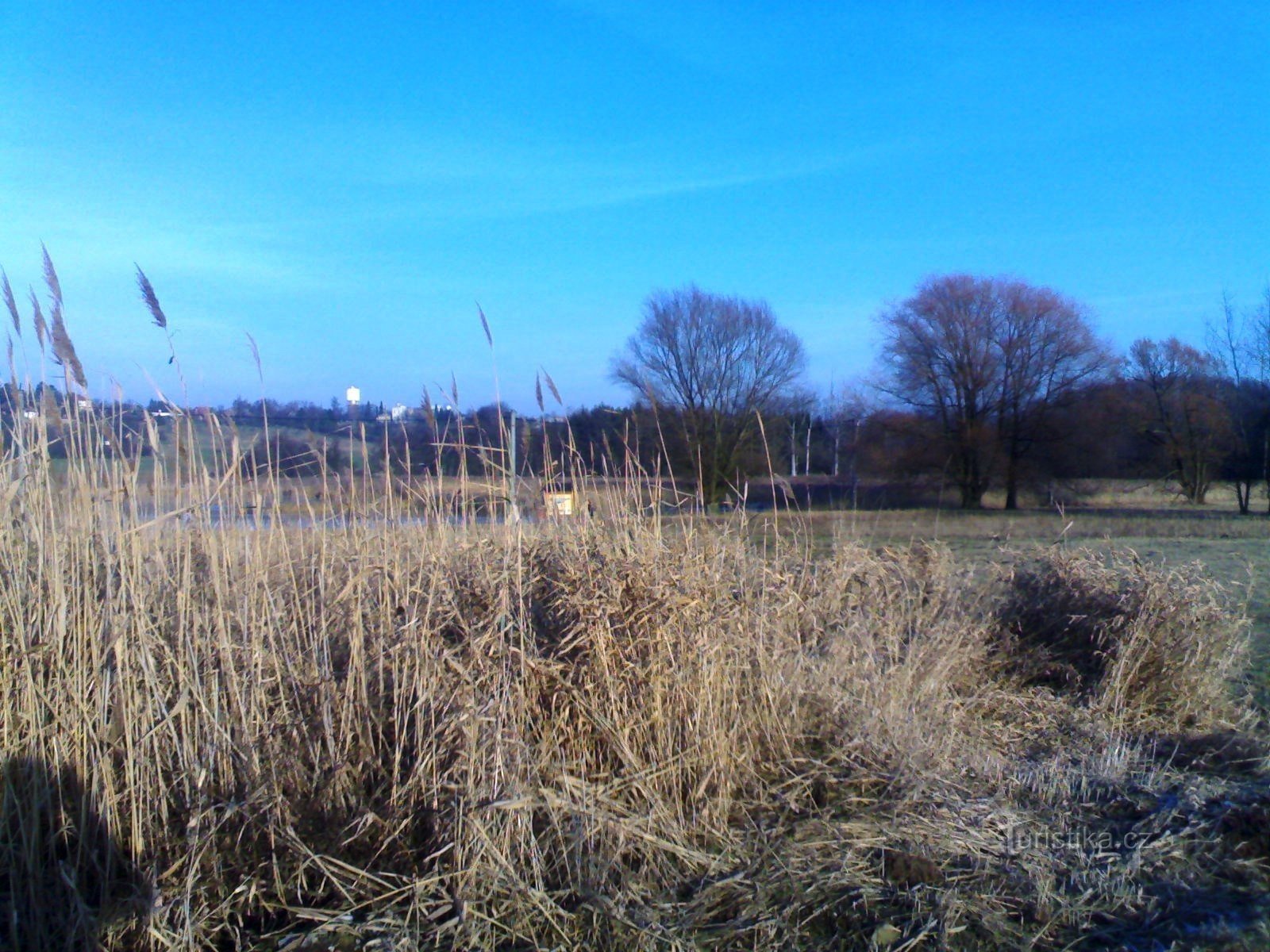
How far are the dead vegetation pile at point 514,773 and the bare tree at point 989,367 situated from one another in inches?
1274

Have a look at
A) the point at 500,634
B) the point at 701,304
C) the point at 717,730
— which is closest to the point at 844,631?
the point at 717,730

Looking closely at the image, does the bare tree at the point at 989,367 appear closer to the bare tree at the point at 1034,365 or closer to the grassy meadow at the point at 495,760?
the bare tree at the point at 1034,365

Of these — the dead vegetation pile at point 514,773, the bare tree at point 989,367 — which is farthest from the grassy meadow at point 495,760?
the bare tree at point 989,367

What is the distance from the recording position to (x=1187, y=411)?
3441 cm

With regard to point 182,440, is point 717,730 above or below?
below

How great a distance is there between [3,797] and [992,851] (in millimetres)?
3541

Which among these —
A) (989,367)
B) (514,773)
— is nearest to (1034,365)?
(989,367)

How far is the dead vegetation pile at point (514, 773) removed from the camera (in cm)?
304

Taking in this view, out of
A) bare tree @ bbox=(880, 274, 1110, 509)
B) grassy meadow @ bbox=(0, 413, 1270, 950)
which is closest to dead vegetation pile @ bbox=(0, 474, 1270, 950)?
grassy meadow @ bbox=(0, 413, 1270, 950)

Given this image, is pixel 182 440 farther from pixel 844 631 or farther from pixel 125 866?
pixel 844 631

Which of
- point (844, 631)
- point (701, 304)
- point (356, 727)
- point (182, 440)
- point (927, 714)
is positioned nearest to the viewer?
point (356, 727)

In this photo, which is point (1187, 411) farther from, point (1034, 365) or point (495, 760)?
point (495, 760)

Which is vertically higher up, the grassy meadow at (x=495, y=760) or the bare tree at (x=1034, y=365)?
the bare tree at (x=1034, y=365)

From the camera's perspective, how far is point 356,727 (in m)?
3.63
